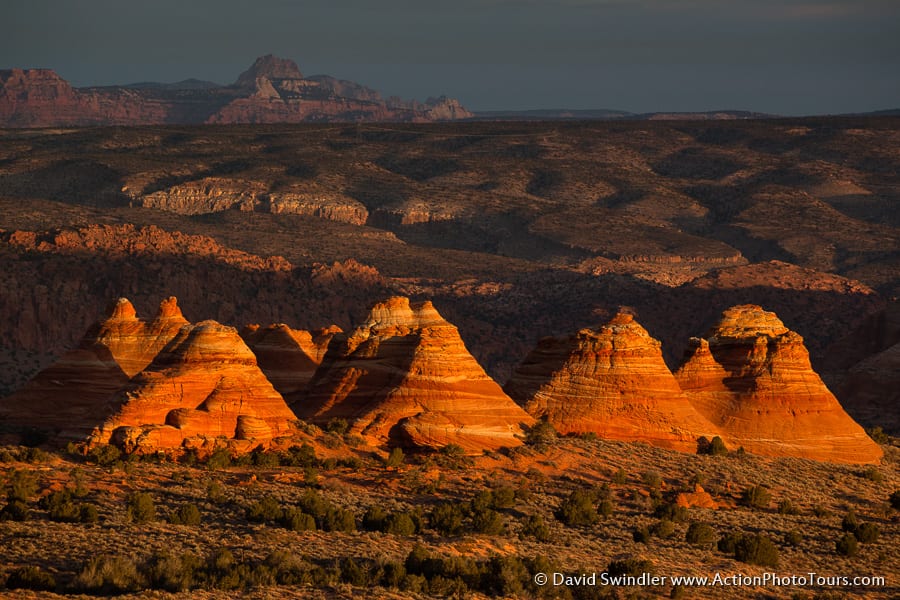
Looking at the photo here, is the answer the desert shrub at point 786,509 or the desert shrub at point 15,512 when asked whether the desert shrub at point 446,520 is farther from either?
the desert shrub at point 786,509

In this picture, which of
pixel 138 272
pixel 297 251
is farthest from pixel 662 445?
pixel 297 251

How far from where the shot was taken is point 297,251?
166000 mm

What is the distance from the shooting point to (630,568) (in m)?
38.3

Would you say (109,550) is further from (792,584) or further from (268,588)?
(792,584)

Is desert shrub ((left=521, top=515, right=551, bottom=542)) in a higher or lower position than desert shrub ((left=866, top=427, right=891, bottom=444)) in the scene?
higher

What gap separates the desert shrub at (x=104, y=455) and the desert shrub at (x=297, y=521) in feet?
21.0

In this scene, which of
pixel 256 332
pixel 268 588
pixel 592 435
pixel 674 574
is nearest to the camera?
pixel 268 588

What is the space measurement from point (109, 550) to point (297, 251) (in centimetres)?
13096

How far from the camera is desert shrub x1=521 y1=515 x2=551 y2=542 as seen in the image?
41594 millimetres

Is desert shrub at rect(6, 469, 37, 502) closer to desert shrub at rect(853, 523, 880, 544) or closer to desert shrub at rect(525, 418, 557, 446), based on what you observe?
desert shrub at rect(525, 418, 557, 446)

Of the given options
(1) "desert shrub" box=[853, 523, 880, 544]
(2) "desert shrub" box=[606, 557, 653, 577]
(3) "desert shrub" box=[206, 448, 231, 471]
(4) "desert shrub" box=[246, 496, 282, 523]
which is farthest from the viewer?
(1) "desert shrub" box=[853, 523, 880, 544]

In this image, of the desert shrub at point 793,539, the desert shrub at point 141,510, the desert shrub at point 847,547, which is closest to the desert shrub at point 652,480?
the desert shrub at point 793,539

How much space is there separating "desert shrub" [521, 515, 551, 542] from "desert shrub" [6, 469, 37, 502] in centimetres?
1168

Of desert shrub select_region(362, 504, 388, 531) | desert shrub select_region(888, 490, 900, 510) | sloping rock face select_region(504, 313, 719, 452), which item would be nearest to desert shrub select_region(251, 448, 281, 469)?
desert shrub select_region(362, 504, 388, 531)
